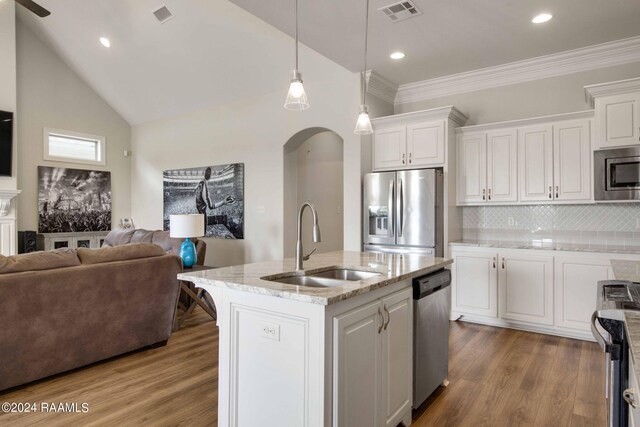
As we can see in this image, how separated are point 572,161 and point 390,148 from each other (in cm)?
188

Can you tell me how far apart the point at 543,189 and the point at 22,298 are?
4.65m

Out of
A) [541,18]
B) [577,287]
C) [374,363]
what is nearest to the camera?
[374,363]

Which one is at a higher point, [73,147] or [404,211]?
[73,147]

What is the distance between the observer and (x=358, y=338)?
180 cm

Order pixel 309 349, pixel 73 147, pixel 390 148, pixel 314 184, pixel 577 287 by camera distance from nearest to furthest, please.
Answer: pixel 309 349, pixel 577 287, pixel 390 148, pixel 314 184, pixel 73 147

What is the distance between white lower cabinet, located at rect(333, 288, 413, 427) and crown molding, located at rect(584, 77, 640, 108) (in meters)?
2.90

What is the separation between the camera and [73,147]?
738cm

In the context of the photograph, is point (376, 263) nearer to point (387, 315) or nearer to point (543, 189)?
point (387, 315)

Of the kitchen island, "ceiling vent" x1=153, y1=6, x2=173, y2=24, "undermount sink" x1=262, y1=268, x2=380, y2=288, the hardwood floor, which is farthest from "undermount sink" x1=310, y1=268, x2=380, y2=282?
"ceiling vent" x1=153, y1=6, x2=173, y2=24

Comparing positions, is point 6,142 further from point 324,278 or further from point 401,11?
point 324,278

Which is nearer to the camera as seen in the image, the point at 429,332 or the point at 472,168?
the point at 429,332

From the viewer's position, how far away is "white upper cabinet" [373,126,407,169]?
460 centimetres

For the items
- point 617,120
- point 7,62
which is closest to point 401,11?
point 617,120

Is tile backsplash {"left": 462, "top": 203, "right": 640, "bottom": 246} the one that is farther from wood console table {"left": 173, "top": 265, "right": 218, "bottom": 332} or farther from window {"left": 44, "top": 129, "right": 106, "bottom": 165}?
window {"left": 44, "top": 129, "right": 106, "bottom": 165}
